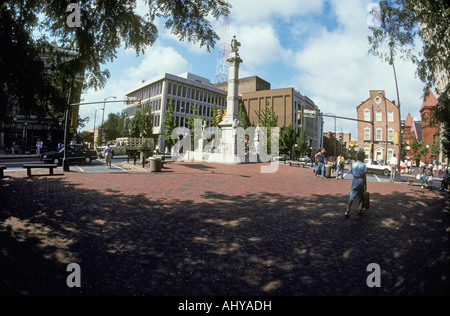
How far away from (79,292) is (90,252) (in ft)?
3.65

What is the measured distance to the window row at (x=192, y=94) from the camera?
55213mm

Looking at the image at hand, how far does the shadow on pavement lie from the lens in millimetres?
2852

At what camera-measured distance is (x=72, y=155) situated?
18.8 metres

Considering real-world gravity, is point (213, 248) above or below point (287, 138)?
below

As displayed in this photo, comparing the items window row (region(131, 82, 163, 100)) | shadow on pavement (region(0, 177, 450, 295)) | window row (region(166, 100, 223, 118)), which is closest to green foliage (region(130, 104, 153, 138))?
window row (region(166, 100, 223, 118))

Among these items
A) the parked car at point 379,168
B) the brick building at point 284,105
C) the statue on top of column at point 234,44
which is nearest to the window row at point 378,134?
the brick building at point 284,105

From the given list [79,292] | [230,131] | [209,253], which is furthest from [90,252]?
[230,131]

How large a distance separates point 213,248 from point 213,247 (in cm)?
4

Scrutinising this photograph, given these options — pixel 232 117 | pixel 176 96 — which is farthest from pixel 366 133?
pixel 176 96

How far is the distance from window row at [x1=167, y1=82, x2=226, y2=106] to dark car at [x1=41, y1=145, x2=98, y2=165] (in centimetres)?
3769

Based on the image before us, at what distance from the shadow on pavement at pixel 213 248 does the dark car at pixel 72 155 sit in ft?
41.5

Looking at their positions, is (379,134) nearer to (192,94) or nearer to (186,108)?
(192,94)

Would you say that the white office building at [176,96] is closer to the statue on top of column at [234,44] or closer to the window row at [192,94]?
the window row at [192,94]
